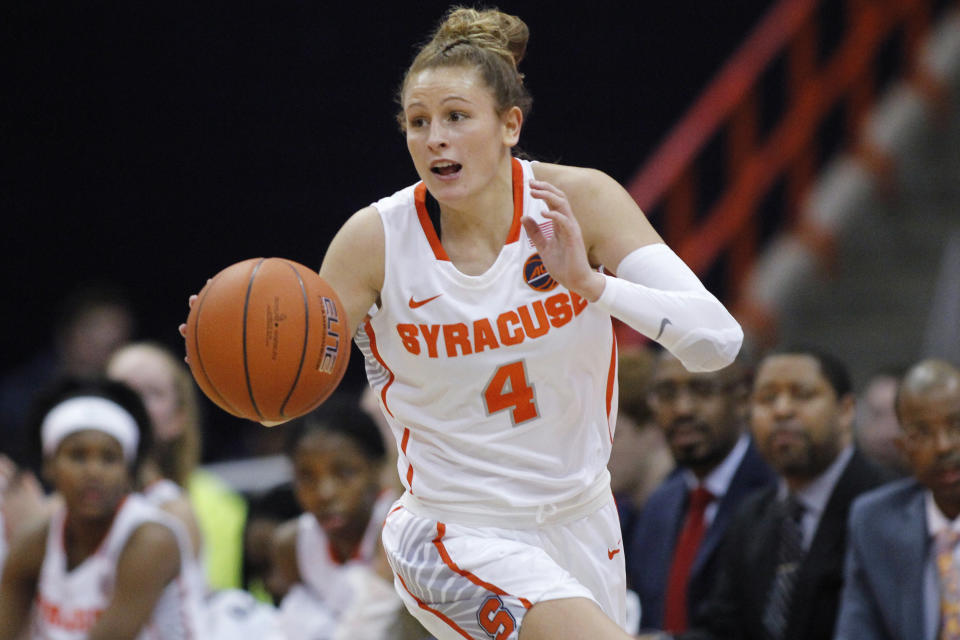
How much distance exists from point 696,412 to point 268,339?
2.45 meters

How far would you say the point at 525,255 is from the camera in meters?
4.12

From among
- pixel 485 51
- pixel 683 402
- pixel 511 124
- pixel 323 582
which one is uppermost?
pixel 485 51

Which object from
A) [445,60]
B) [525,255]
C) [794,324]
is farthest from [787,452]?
[794,324]

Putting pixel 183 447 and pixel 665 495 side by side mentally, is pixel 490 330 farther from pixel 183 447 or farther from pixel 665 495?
pixel 183 447

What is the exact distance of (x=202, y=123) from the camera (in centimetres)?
1123

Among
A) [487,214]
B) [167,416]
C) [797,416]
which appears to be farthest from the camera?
[167,416]

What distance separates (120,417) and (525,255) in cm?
268

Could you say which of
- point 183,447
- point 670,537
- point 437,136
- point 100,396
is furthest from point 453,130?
point 183,447

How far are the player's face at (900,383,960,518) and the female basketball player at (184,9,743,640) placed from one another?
1.41 metres

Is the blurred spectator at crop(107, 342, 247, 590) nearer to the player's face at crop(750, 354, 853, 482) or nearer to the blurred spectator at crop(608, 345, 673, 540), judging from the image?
the blurred spectator at crop(608, 345, 673, 540)

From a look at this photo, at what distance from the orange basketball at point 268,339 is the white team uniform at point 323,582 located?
2150 mm

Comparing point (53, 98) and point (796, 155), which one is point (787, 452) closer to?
point (796, 155)

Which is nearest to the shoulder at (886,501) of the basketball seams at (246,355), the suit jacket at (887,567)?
the suit jacket at (887,567)

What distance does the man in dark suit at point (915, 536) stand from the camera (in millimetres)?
5051
